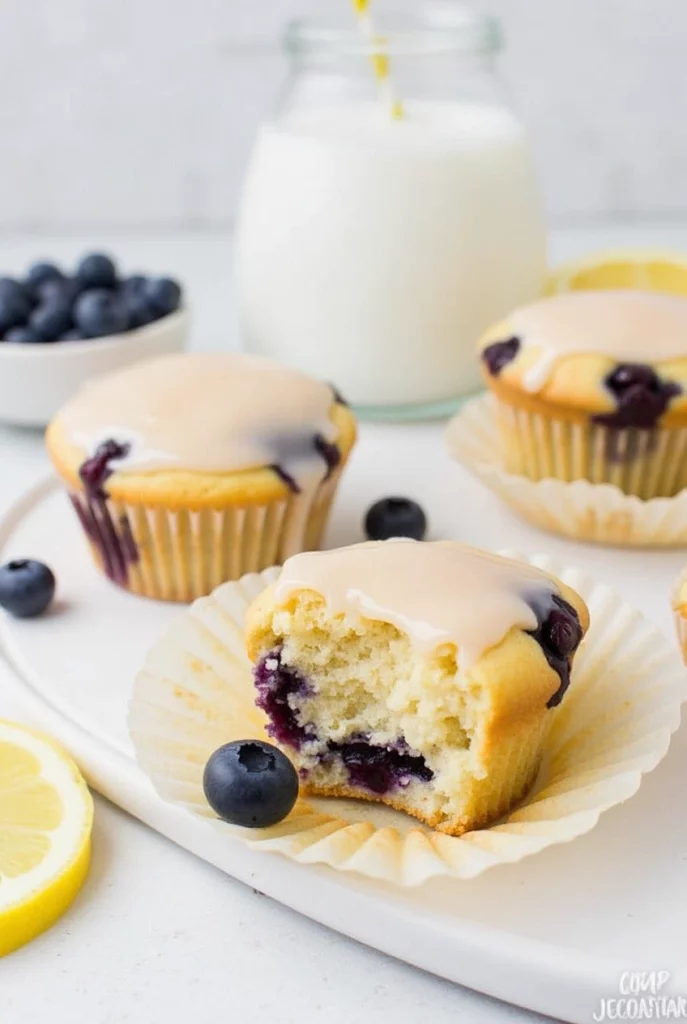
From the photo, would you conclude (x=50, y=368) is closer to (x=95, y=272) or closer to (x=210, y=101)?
(x=95, y=272)

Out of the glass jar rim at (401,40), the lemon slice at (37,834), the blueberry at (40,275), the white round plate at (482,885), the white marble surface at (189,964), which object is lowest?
the white marble surface at (189,964)

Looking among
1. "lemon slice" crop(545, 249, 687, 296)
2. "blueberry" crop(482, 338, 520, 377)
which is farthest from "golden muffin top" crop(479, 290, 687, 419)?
"lemon slice" crop(545, 249, 687, 296)

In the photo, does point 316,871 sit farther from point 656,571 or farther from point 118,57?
point 118,57

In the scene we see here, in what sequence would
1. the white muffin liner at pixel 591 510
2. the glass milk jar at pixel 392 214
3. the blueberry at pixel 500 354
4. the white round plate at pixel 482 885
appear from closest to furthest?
the white round plate at pixel 482 885
the white muffin liner at pixel 591 510
the blueberry at pixel 500 354
the glass milk jar at pixel 392 214

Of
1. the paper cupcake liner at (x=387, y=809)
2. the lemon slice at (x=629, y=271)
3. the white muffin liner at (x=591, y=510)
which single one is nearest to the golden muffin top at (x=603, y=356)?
the white muffin liner at (x=591, y=510)

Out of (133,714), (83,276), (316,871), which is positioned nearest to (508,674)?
(316,871)

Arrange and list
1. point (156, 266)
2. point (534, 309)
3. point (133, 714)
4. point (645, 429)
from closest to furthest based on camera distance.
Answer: point (133, 714), point (645, 429), point (534, 309), point (156, 266)

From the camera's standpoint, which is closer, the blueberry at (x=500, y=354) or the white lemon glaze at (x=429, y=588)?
the white lemon glaze at (x=429, y=588)

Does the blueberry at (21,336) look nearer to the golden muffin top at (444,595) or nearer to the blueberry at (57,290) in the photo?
the blueberry at (57,290)
